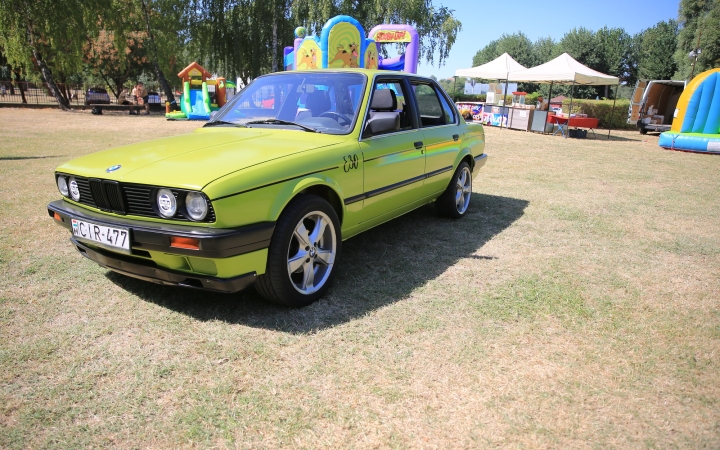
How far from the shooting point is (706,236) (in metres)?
5.36

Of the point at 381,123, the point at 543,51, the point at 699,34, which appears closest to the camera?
the point at 381,123

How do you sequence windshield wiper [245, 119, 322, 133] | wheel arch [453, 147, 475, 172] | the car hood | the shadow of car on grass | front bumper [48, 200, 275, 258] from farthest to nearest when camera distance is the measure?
wheel arch [453, 147, 475, 172]
windshield wiper [245, 119, 322, 133]
the shadow of car on grass
the car hood
front bumper [48, 200, 275, 258]

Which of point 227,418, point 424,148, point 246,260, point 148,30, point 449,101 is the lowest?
point 227,418

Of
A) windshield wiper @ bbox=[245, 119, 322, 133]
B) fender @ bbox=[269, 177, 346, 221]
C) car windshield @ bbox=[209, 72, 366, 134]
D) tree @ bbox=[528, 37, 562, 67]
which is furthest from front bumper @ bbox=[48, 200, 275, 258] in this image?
tree @ bbox=[528, 37, 562, 67]

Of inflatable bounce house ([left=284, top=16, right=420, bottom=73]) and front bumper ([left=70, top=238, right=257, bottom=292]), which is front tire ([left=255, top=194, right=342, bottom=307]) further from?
inflatable bounce house ([left=284, top=16, right=420, bottom=73])

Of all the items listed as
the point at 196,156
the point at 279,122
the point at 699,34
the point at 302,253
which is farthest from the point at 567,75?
the point at 699,34

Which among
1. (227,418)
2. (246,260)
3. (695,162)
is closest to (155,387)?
(227,418)

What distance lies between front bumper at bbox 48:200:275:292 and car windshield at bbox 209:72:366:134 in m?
1.23

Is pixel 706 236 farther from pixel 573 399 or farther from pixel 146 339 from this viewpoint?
pixel 146 339

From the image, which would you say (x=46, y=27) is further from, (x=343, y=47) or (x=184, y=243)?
(x=184, y=243)

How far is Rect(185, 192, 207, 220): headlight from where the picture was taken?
2.67 metres

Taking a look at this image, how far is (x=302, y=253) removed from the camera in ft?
10.6

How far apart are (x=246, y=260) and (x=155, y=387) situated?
0.83 meters

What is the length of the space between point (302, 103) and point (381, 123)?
72cm
